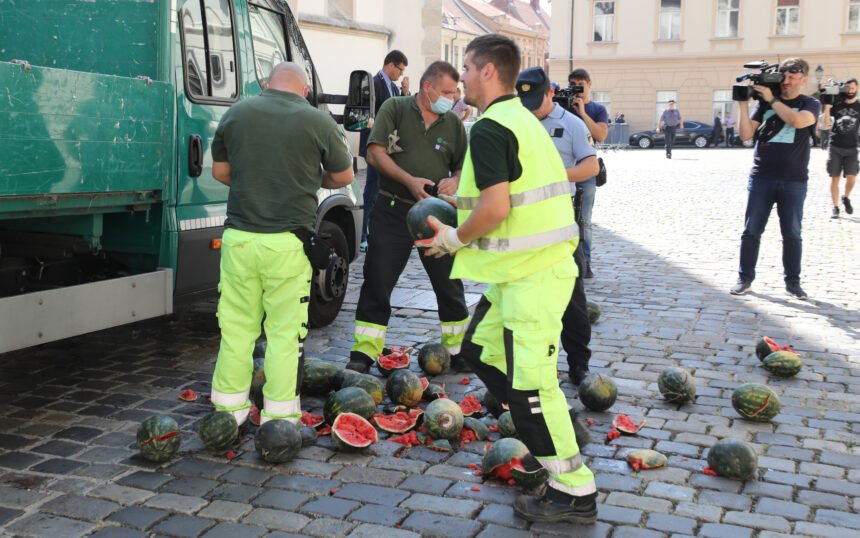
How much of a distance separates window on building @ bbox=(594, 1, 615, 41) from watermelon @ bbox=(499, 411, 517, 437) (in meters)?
52.8

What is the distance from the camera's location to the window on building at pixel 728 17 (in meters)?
52.7

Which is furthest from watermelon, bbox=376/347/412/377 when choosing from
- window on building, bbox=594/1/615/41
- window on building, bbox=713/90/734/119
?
window on building, bbox=594/1/615/41

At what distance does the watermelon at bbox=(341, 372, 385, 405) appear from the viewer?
19.6ft

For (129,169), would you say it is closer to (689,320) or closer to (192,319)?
(192,319)

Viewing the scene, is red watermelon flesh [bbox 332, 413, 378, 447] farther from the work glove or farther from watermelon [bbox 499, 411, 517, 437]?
the work glove

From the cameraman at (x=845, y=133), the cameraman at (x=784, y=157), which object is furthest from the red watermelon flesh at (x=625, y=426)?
the cameraman at (x=845, y=133)

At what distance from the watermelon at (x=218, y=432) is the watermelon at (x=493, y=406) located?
1521 mm

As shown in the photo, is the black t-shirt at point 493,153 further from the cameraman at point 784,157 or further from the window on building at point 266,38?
the cameraman at point 784,157

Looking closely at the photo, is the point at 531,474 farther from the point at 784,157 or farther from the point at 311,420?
the point at 784,157

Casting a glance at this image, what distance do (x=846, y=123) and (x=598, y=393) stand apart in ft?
37.4

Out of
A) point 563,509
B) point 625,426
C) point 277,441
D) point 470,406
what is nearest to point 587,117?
point 470,406

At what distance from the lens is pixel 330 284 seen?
26.9ft

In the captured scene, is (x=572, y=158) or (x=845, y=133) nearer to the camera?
(x=572, y=158)

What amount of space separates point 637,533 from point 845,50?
172 ft
